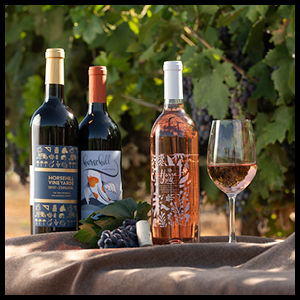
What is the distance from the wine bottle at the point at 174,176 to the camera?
34.4 inches

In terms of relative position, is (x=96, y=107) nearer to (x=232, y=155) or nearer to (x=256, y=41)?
(x=232, y=155)

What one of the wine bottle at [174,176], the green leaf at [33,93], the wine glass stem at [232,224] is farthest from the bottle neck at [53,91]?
the green leaf at [33,93]

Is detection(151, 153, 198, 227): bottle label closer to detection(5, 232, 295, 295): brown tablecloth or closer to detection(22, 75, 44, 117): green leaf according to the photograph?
detection(5, 232, 295, 295): brown tablecloth

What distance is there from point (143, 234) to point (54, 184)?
228 millimetres

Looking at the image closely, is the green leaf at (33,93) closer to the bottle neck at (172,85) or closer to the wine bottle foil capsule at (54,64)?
the wine bottle foil capsule at (54,64)

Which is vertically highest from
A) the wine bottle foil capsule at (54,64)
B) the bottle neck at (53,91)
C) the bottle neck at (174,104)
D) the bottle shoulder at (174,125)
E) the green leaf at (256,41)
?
the green leaf at (256,41)

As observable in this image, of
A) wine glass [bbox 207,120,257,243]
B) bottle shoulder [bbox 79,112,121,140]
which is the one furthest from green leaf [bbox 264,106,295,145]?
bottle shoulder [bbox 79,112,121,140]

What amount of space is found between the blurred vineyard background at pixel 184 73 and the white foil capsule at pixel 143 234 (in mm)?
684

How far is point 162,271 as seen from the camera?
0.62 metres

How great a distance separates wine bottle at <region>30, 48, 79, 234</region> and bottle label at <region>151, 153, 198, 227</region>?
0.65 feet

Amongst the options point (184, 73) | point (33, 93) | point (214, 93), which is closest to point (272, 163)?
point (214, 93)

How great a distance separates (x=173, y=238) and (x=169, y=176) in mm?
131

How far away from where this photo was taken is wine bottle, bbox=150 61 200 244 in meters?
0.87
